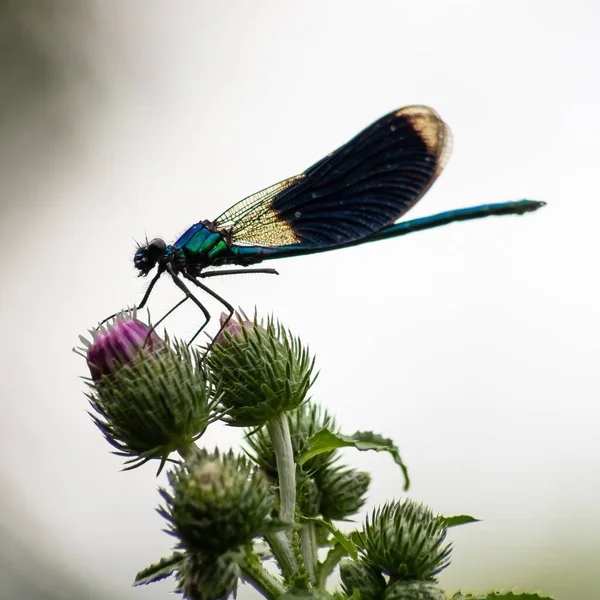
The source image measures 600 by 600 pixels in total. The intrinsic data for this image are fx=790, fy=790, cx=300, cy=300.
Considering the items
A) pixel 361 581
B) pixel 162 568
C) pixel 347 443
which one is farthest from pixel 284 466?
pixel 162 568

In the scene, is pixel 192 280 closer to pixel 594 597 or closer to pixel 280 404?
pixel 280 404

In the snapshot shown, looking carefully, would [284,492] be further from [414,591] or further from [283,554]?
[414,591]

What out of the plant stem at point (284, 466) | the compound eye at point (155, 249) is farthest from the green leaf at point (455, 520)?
the compound eye at point (155, 249)

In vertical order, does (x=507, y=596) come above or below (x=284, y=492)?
Answer: below

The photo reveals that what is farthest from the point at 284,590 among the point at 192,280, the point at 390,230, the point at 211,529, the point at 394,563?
the point at 390,230

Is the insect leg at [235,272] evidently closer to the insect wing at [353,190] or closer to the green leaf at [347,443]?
the insect wing at [353,190]

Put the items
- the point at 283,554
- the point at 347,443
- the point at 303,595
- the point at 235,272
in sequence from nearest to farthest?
1. the point at 303,595
2. the point at 283,554
3. the point at 347,443
4. the point at 235,272
